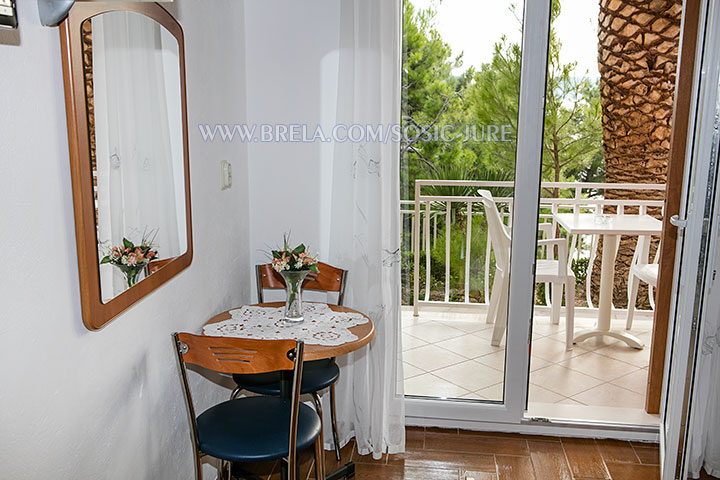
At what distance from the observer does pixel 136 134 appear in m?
1.56

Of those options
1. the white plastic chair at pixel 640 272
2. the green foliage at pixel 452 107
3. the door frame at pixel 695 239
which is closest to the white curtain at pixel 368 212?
the green foliage at pixel 452 107

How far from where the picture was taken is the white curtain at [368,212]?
2328 millimetres

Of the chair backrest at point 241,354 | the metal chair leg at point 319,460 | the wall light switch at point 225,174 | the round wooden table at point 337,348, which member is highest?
the wall light switch at point 225,174

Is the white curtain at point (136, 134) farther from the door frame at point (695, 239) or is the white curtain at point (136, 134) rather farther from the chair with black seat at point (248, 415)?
the door frame at point (695, 239)

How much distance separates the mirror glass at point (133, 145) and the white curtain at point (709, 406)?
6.70ft

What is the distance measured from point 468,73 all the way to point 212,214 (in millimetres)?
1240

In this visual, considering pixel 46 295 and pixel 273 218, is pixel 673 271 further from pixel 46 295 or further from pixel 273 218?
pixel 46 295

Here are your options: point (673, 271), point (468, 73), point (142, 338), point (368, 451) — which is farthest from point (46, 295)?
point (673, 271)

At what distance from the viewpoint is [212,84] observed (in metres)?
2.16

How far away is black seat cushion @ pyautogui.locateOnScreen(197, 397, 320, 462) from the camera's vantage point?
1.67 m

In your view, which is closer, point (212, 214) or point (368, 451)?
point (212, 214)

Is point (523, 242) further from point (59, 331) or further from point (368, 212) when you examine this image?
point (59, 331)

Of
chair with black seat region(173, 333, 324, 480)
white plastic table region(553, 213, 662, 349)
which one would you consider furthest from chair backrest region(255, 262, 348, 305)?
white plastic table region(553, 213, 662, 349)

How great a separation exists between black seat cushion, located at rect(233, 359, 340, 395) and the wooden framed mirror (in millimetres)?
537
